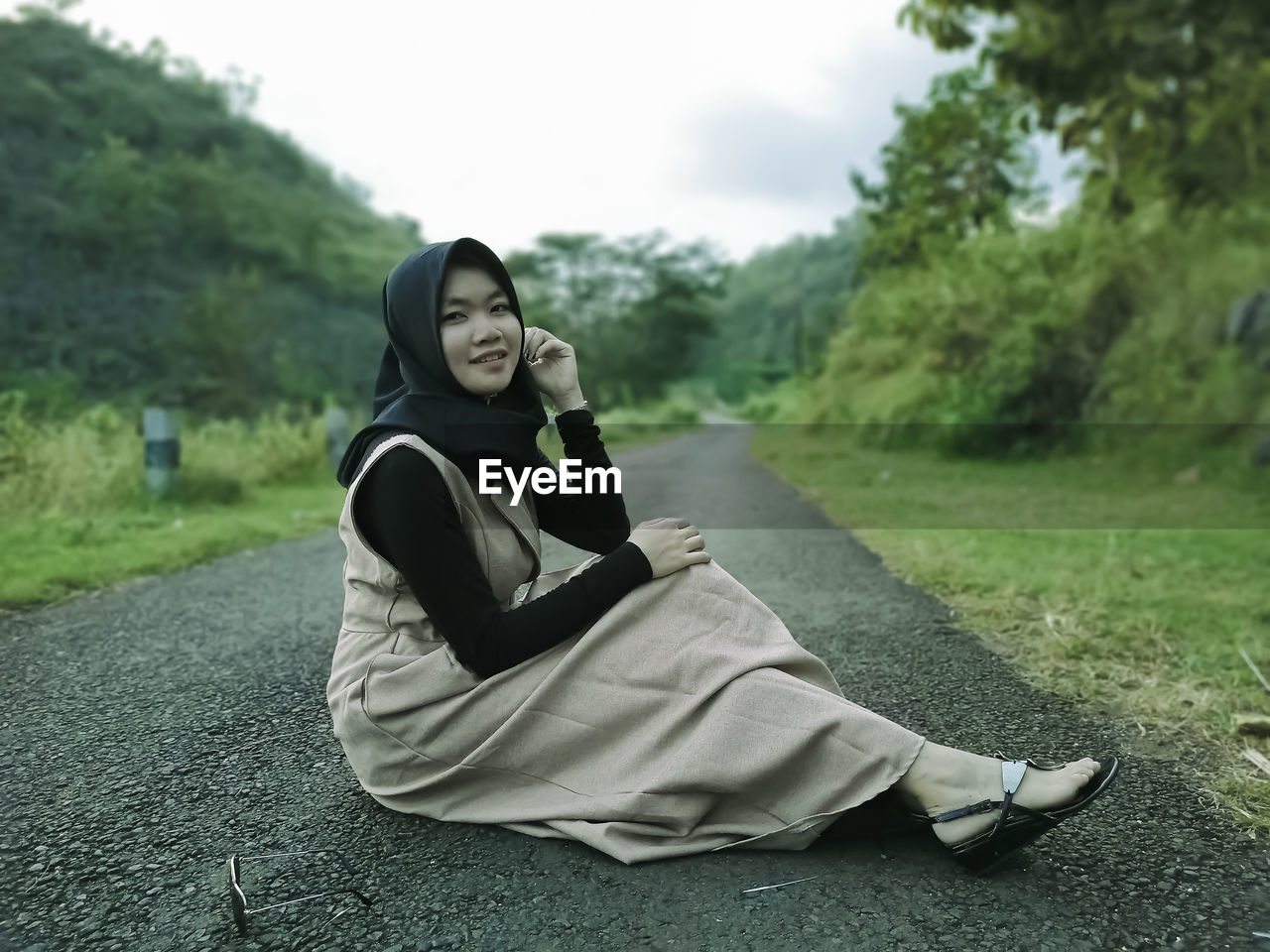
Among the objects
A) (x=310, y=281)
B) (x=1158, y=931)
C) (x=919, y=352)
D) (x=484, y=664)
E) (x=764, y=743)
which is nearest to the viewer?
(x=1158, y=931)

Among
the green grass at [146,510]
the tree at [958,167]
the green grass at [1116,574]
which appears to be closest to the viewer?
the green grass at [1116,574]

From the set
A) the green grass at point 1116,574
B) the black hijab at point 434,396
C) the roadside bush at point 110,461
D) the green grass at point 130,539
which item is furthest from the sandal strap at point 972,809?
the roadside bush at point 110,461

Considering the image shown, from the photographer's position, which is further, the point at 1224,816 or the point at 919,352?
the point at 919,352

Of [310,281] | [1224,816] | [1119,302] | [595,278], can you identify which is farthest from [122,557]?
[310,281]

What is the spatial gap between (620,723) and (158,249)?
38100mm

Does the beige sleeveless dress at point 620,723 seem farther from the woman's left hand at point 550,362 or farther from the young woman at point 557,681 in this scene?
the woman's left hand at point 550,362

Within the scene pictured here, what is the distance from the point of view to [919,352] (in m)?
13.3

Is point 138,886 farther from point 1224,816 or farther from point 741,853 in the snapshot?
point 1224,816

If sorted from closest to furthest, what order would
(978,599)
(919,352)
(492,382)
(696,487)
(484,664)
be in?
(484,664)
(492,382)
(978,599)
(696,487)
(919,352)

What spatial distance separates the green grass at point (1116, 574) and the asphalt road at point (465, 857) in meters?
0.19

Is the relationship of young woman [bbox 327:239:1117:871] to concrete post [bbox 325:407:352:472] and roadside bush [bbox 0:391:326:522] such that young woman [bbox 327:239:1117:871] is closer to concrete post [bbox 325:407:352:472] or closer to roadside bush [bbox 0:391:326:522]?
roadside bush [bbox 0:391:326:522]

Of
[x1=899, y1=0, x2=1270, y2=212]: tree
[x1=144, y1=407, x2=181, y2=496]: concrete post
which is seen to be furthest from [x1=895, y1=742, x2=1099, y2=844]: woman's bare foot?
[x1=899, y1=0, x2=1270, y2=212]: tree

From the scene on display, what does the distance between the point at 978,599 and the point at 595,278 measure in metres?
18.9

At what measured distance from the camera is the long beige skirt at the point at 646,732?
1.62 metres
